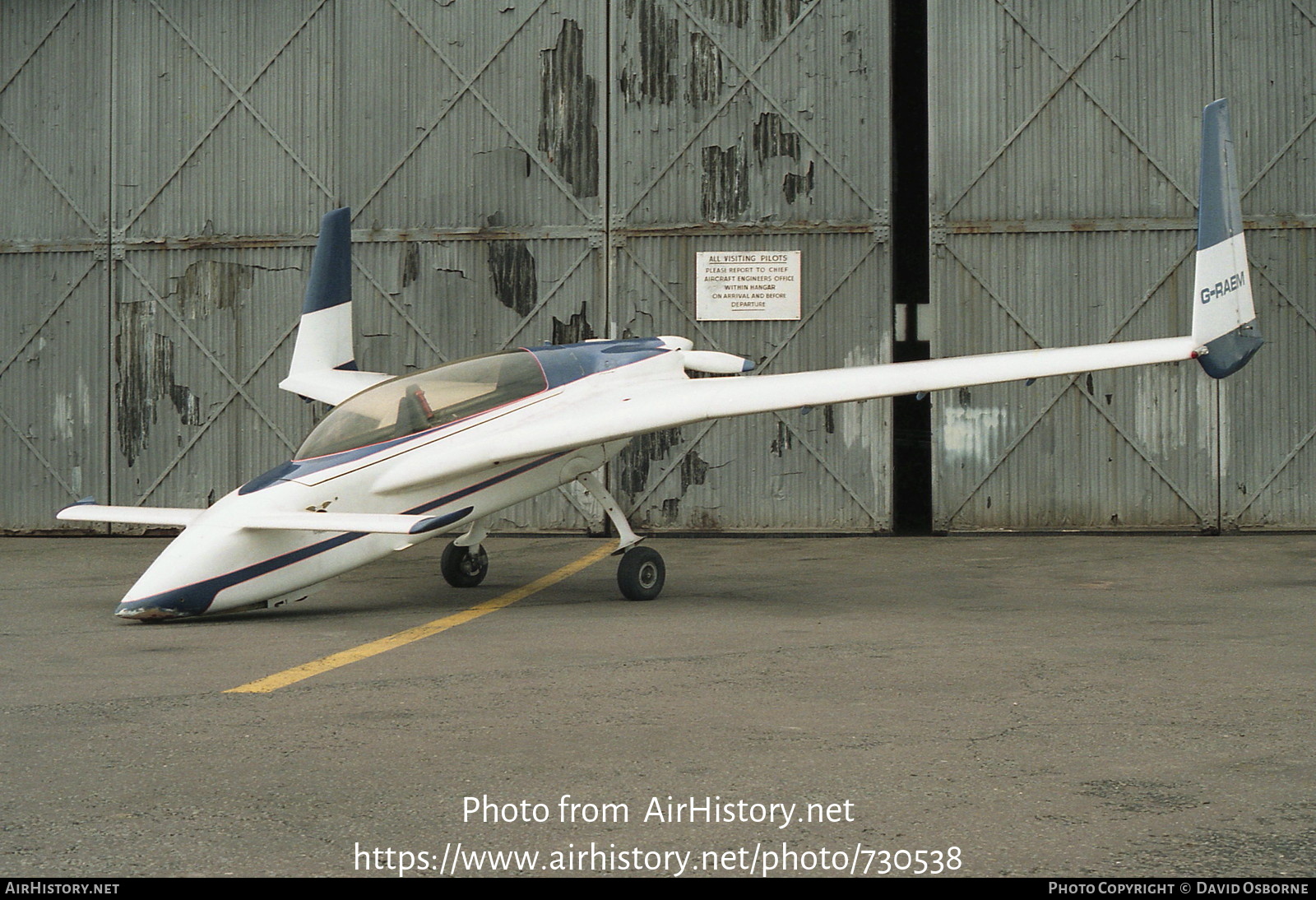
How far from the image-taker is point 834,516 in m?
16.3

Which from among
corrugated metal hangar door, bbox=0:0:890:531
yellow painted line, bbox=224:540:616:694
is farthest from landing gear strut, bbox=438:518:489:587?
corrugated metal hangar door, bbox=0:0:890:531

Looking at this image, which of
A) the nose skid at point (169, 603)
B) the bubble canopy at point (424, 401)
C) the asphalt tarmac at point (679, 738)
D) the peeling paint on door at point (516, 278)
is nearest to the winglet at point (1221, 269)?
the asphalt tarmac at point (679, 738)

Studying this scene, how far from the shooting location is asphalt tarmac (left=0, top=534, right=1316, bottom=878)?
13.5ft

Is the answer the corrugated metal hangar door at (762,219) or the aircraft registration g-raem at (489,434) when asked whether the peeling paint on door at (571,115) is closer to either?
the corrugated metal hangar door at (762,219)

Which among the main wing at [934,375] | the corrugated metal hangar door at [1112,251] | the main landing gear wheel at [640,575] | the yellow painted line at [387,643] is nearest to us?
the yellow painted line at [387,643]

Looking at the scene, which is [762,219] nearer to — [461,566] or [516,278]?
[516,278]

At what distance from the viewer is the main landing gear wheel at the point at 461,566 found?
Result: 37.8ft

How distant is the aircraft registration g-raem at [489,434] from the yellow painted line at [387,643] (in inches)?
26.3

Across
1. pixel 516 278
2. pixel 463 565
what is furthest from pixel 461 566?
pixel 516 278

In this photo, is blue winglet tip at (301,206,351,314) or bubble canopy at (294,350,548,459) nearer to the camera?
bubble canopy at (294,350,548,459)

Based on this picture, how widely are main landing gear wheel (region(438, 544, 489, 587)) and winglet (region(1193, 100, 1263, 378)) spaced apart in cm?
638

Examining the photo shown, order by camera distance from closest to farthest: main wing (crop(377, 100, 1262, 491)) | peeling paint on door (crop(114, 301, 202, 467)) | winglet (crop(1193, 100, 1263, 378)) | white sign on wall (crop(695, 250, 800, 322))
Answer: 1. main wing (crop(377, 100, 1262, 491))
2. winglet (crop(1193, 100, 1263, 378))
3. white sign on wall (crop(695, 250, 800, 322))
4. peeling paint on door (crop(114, 301, 202, 467))

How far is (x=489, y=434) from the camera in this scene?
9.97 metres

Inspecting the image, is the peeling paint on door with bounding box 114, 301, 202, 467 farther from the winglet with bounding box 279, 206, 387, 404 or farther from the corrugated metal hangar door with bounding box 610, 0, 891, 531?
the corrugated metal hangar door with bounding box 610, 0, 891, 531
